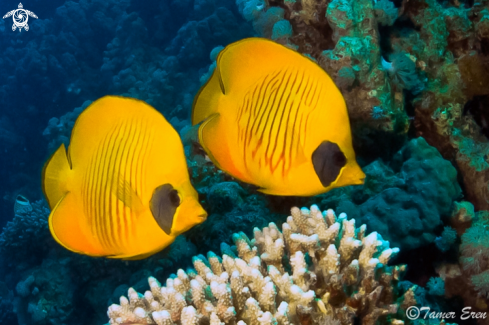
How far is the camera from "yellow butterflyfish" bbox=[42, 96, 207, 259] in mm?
1156

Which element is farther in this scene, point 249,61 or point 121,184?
point 249,61

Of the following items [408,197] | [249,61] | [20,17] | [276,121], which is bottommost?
[408,197]

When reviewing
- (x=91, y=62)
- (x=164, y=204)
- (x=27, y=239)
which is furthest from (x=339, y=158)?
(x=91, y=62)

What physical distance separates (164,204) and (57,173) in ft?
1.35

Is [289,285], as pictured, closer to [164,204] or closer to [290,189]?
[290,189]

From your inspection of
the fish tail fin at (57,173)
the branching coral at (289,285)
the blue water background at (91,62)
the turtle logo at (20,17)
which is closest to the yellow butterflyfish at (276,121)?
the fish tail fin at (57,173)

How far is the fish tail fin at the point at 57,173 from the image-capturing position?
1.25 m

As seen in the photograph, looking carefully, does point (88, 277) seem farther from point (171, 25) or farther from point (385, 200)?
point (171, 25)

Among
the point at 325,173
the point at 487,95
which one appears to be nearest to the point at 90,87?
the point at 487,95

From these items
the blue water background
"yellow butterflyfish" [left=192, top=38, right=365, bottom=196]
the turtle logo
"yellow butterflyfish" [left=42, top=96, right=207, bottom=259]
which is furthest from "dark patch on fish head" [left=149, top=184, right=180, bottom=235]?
the turtle logo

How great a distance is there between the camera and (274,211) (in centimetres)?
306

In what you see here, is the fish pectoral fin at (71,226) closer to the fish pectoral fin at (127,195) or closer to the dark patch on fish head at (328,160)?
the fish pectoral fin at (127,195)

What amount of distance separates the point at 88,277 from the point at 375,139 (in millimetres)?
3862

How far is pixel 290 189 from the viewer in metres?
1.28
